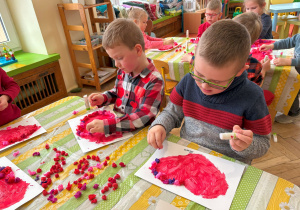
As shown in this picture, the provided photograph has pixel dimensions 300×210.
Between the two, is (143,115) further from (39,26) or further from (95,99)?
(39,26)

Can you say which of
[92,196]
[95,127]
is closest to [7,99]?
[95,127]

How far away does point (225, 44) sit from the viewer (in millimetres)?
650

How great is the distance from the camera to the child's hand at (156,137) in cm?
79

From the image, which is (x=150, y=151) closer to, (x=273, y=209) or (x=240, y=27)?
(x=273, y=209)

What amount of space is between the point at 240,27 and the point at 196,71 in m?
0.19

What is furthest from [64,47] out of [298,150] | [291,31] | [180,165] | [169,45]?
[291,31]

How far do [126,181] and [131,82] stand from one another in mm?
573

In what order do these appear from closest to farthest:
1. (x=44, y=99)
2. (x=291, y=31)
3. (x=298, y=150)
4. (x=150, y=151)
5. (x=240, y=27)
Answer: (x=240, y=27), (x=150, y=151), (x=298, y=150), (x=44, y=99), (x=291, y=31)

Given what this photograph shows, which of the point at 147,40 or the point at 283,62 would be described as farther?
the point at 147,40

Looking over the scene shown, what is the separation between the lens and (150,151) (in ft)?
2.65

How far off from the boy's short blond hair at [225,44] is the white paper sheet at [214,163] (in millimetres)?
319

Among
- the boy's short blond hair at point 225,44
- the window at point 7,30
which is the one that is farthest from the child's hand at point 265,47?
the window at point 7,30

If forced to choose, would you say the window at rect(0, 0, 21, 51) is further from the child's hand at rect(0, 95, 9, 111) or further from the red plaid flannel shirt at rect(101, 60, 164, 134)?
the red plaid flannel shirt at rect(101, 60, 164, 134)

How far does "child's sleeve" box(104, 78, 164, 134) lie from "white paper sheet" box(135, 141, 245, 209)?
0.57ft
